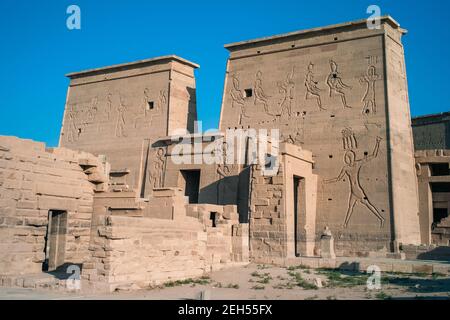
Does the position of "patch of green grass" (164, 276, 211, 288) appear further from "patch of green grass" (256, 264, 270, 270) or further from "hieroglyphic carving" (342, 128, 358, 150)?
"hieroglyphic carving" (342, 128, 358, 150)

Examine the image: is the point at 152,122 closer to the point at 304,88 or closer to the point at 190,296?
the point at 304,88

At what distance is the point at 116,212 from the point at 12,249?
11.4 feet

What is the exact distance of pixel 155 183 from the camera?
2141cm

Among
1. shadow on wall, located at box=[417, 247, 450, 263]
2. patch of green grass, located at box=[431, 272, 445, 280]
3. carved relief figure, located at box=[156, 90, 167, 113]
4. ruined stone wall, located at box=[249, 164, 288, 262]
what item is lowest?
patch of green grass, located at box=[431, 272, 445, 280]

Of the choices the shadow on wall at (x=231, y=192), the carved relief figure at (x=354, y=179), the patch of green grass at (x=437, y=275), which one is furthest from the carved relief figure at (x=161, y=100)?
the patch of green grass at (x=437, y=275)

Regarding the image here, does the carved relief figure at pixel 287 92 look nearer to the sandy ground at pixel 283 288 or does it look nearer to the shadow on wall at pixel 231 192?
the shadow on wall at pixel 231 192

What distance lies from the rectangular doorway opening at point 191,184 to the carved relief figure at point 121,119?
183 inches

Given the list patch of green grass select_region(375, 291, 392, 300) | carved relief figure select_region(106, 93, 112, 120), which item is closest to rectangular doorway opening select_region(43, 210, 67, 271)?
patch of green grass select_region(375, 291, 392, 300)

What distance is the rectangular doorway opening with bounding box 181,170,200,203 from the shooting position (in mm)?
20969

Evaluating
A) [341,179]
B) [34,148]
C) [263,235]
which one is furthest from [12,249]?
[341,179]

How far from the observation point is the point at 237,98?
69.2 feet

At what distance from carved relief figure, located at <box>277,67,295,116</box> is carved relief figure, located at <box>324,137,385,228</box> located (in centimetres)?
310

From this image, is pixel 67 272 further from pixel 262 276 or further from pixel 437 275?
pixel 437 275

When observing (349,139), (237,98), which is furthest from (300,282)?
(237,98)
